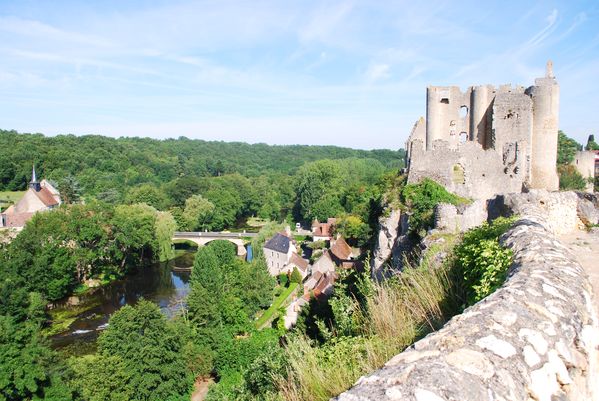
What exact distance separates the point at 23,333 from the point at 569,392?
2064 centimetres

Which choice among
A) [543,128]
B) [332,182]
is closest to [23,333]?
[543,128]

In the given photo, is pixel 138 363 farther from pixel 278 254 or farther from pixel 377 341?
pixel 278 254

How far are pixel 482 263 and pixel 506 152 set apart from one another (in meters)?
15.8

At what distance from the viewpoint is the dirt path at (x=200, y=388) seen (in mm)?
22094

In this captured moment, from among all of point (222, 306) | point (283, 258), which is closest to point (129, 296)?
point (283, 258)

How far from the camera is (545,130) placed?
20.1 metres

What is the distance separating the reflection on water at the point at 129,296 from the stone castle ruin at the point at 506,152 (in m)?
18.4

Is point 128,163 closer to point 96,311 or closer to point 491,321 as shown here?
point 96,311

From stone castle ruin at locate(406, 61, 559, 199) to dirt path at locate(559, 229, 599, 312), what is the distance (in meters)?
8.16

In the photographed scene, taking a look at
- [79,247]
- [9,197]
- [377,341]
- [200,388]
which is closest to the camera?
[377,341]

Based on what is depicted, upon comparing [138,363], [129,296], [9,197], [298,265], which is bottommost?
[129,296]

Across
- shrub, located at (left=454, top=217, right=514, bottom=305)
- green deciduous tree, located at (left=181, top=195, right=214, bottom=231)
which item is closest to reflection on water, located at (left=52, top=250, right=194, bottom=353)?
green deciduous tree, located at (left=181, top=195, right=214, bottom=231)

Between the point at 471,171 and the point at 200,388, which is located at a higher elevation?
the point at 471,171

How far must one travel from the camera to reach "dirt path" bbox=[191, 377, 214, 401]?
22094 mm
